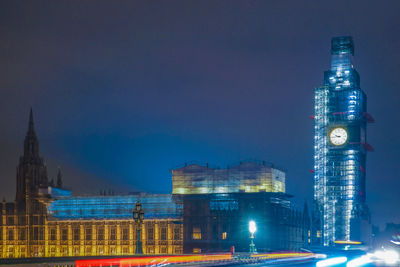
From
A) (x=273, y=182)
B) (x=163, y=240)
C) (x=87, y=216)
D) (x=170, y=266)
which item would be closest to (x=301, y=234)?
(x=273, y=182)

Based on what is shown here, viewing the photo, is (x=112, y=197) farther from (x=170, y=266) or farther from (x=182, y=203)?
(x=170, y=266)

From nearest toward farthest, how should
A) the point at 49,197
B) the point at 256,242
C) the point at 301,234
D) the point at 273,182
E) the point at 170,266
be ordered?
the point at 170,266 < the point at 256,242 < the point at 273,182 < the point at 49,197 < the point at 301,234

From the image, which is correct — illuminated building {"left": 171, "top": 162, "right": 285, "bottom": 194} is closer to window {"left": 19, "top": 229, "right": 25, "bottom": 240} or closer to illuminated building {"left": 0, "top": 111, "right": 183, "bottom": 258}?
illuminated building {"left": 0, "top": 111, "right": 183, "bottom": 258}

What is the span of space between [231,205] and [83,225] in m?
39.8

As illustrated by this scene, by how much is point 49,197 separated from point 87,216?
504 inches

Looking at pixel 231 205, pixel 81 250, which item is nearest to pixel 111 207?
pixel 81 250

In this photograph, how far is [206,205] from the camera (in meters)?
164

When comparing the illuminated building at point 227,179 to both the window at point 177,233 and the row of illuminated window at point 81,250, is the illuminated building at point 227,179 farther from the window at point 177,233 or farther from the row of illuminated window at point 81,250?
the row of illuminated window at point 81,250

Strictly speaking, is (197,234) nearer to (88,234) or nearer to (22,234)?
(88,234)

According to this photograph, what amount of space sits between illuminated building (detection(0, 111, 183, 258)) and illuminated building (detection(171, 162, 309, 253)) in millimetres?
5494

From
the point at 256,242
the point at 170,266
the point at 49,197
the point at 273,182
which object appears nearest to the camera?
the point at 170,266

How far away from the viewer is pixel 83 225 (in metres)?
176

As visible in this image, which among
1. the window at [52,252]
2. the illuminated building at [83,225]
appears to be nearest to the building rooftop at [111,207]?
the illuminated building at [83,225]

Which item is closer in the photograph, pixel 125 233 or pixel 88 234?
pixel 125 233
